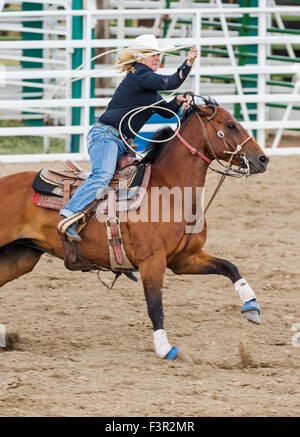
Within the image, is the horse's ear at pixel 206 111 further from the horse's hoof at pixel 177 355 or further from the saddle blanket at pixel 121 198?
the horse's hoof at pixel 177 355

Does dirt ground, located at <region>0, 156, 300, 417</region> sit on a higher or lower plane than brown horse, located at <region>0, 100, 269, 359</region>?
lower

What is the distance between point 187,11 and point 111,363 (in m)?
6.73

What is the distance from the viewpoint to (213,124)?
5.35 m

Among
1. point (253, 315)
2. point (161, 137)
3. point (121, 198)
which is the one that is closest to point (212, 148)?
point (161, 137)

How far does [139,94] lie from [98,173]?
597 mm

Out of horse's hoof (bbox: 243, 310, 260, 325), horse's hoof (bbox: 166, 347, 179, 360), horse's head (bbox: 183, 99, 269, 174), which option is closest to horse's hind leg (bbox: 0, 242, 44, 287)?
horse's hoof (bbox: 166, 347, 179, 360)

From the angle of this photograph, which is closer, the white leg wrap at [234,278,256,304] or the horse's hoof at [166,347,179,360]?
the horse's hoof at [166,347,179,360]

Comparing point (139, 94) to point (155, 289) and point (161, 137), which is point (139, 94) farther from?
point (155, 289)

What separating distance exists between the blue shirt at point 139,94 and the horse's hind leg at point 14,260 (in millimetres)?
1127

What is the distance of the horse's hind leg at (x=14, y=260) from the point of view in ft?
19.0

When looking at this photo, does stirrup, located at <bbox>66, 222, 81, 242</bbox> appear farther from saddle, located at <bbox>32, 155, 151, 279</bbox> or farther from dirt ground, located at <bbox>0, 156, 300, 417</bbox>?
dirt ground, located at <bbox>0, 156, 300, 417</bbox>

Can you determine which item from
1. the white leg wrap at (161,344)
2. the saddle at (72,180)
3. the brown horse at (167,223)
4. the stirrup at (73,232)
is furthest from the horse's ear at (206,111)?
the white leg wrap at (161,344)

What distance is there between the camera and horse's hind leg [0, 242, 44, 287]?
5.80 m

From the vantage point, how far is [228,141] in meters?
5.32
